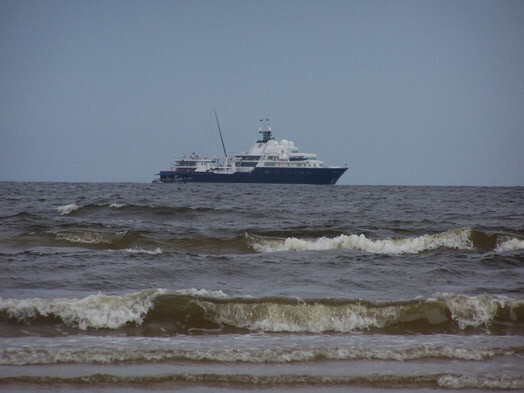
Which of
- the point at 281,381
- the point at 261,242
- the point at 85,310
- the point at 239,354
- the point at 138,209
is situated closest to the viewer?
the point at 281,381

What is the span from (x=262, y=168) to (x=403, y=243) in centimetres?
7488

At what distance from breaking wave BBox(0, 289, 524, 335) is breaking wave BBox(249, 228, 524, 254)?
5.85m

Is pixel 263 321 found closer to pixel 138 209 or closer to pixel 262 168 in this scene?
pixel 138 209

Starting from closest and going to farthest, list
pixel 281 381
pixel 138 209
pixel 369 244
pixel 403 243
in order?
pixel 281 381, pixel 369 244, pixel 403 243, pixel 138 209

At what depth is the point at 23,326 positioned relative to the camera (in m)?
6.12

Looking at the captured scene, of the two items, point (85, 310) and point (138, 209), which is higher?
point (138, 209)

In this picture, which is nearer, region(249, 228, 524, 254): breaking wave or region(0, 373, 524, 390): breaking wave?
region(0, 373, 524, 390): breaking wave

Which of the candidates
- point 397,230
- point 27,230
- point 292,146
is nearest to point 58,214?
point 27,230

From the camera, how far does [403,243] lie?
13.4 meters

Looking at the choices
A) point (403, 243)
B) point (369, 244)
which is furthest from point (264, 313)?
point (403, 243)

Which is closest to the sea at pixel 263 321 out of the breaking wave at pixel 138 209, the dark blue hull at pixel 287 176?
the breaking wave at pixel 138 209

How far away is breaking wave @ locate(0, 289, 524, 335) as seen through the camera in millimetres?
6309

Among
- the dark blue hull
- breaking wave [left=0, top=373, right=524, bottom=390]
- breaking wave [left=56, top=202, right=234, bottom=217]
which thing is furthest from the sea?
the dark blue hull

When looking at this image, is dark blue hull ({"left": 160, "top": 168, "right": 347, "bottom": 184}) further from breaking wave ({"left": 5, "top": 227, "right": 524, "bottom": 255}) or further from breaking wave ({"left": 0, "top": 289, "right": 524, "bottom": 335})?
breaking wave ({"left": 0, "top": 289, "right": 524, "bottom": 335})
